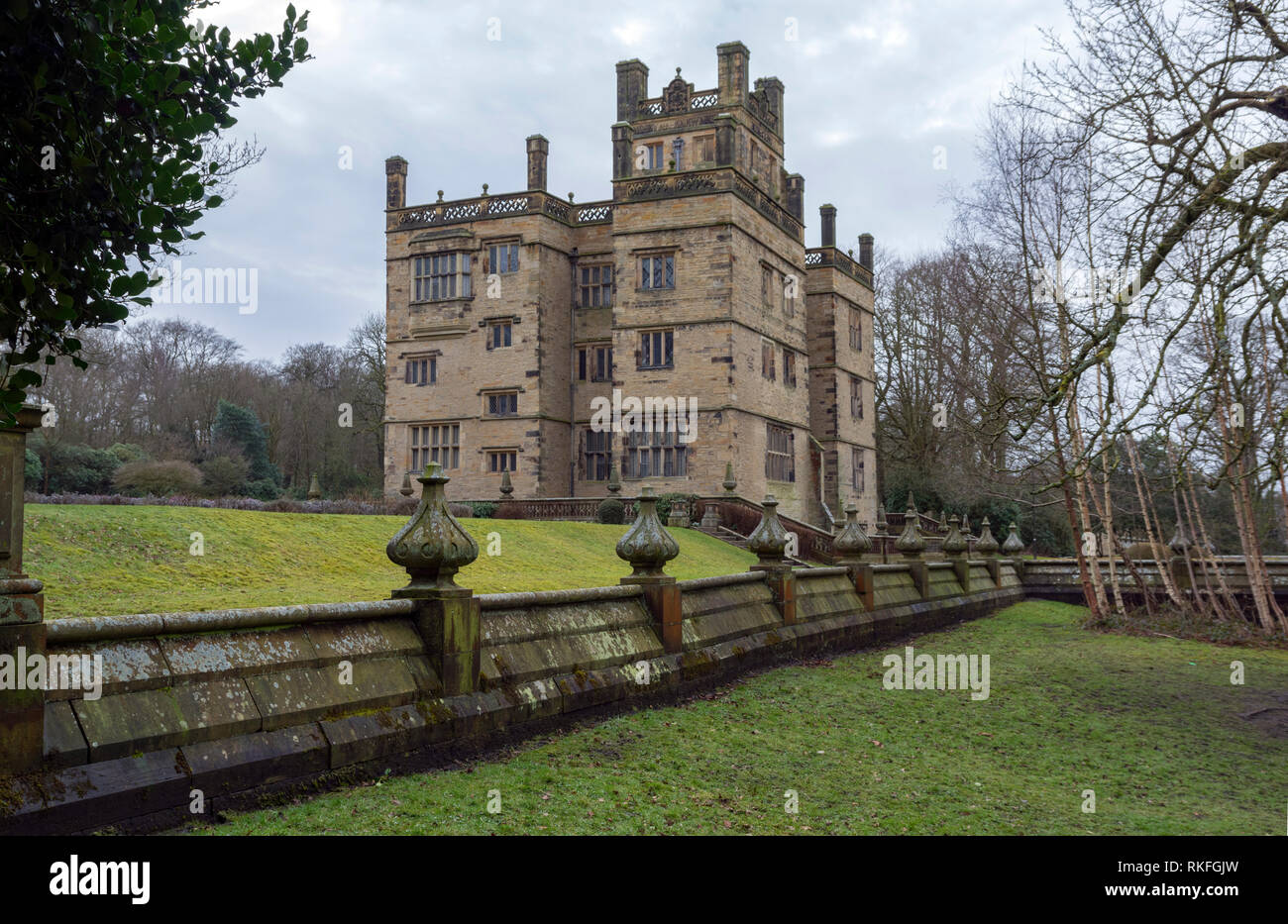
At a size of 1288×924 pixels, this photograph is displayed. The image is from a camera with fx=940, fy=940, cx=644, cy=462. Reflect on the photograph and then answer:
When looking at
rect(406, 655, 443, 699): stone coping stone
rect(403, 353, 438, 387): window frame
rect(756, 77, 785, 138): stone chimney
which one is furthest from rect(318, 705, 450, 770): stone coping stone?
rect(756, 77, 785, 138): stone chimney

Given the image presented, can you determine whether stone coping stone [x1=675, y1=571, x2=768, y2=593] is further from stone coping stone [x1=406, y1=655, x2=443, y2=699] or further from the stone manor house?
the stone manor house

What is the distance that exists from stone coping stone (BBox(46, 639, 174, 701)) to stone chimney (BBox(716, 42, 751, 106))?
36261 mm

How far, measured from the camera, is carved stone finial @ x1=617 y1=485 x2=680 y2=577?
952 centimetres

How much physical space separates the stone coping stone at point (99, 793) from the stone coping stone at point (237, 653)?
1.61 ft

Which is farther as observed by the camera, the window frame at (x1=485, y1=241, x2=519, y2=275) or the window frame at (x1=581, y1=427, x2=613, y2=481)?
the window frame at (x1=485, y1=241, x2=519, y2=275)

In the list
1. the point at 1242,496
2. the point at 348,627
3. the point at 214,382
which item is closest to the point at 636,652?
the point at 348,627

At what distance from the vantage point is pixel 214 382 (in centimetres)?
5297

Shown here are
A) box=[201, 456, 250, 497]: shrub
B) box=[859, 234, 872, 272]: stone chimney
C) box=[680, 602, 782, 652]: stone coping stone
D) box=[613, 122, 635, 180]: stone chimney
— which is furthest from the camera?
box=[859, 234, 872, 272]: stone chimney

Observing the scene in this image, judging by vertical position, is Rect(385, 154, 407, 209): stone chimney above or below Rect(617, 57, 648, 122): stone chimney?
below

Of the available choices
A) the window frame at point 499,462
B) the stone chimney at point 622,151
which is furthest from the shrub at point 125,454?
the stone chimney at point 622,151

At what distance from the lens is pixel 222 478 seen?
3584 centimetres

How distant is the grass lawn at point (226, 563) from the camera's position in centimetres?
1093

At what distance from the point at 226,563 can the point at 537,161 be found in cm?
2649
